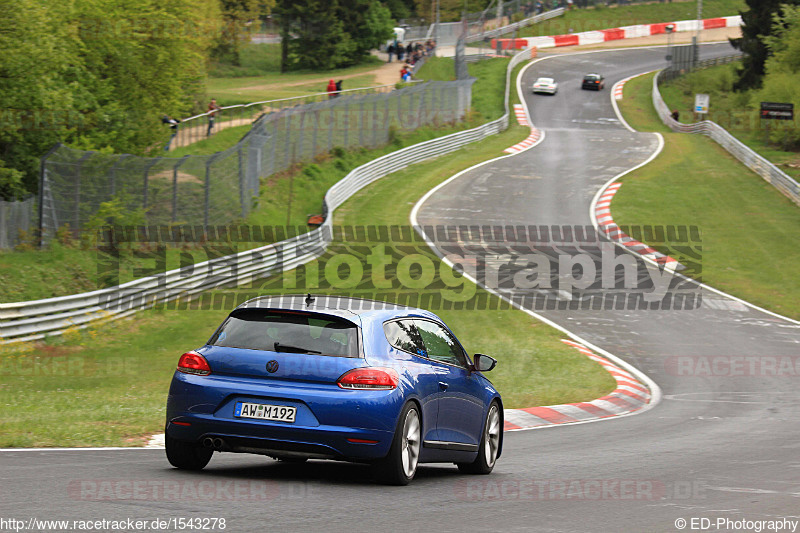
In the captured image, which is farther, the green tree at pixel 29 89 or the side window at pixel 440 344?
the green tree at pixel 29 89

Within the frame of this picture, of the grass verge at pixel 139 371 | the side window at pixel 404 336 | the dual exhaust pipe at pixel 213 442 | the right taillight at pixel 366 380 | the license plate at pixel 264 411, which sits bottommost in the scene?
the grass verge at pixel 139 371

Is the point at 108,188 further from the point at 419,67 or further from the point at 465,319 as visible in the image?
the point at 419,67

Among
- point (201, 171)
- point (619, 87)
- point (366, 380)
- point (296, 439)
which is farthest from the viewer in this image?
point (619, 87)

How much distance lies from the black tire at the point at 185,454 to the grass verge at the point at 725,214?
72.0ft

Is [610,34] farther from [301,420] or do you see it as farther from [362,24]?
[301,420]

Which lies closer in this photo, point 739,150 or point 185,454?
point 185,454

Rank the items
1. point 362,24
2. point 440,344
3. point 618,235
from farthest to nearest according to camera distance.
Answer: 1. point 362,24
2. point 618,235
3. point 440,344

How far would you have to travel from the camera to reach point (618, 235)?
34.8 metres

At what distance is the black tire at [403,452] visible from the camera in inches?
298

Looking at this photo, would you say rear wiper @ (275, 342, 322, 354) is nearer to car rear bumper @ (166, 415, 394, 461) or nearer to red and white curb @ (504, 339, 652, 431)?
car rear bumper @ (166, 415, 394, 461)

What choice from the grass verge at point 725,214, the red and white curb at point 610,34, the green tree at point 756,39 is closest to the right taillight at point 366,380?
the grass verge at point 725,214

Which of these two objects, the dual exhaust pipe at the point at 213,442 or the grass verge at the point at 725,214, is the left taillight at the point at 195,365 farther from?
the grass verge at the point at 725,214

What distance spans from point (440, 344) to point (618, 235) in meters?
26.9

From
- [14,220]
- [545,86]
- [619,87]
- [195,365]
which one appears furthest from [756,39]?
[195,365]
